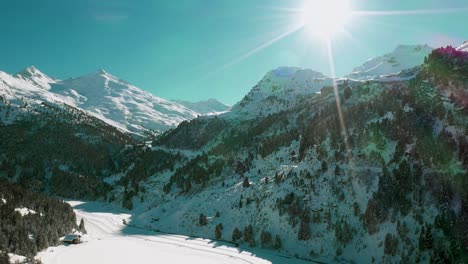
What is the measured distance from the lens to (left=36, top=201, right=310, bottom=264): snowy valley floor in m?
52.1

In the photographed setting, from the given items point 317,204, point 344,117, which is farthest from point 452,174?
point 344,117

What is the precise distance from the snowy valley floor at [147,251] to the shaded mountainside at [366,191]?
16.5 ft

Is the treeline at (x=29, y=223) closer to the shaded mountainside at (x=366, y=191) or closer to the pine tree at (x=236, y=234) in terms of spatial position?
the shaded mountainside at (x=366, y=191)

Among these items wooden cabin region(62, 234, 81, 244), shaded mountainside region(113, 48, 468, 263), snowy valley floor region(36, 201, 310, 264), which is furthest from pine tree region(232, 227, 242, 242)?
wooden cabin region(62, 234, 81, 244)

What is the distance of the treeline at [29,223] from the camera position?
1960 inches

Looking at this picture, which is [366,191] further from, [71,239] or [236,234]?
[71,239]

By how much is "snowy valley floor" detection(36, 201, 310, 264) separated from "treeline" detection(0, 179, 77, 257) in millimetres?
2281

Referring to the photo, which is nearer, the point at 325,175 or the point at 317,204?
the point at 317,204

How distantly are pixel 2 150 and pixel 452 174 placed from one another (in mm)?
213326

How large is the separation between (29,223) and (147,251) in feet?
65.9

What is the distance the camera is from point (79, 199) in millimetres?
132500

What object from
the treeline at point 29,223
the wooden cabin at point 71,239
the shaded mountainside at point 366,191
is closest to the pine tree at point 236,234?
the shaded mountainside at point 366,191

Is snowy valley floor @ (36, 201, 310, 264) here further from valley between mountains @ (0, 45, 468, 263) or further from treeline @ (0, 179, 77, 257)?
treeline @ (0, 179, 77, 257)

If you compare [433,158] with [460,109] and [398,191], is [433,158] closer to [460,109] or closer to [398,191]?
[398,191]
